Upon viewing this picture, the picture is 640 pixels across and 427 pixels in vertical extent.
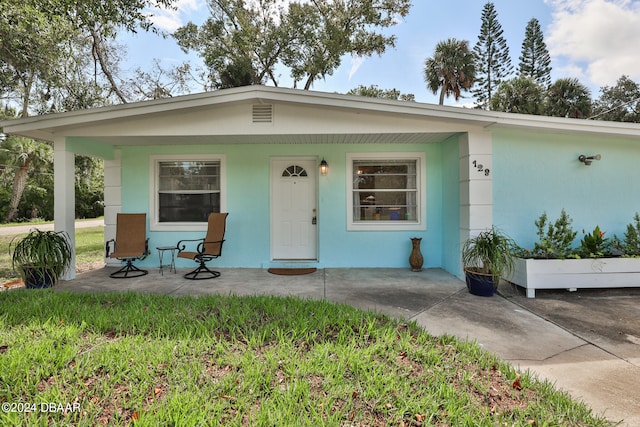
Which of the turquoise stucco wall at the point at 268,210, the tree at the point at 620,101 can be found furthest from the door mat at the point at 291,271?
the tree at the point at 620,101

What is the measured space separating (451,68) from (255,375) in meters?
13.6

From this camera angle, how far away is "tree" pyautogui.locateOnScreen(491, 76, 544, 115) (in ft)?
37.1

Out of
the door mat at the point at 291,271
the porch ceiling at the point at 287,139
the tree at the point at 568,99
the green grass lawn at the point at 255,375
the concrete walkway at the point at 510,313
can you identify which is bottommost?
the concrete walkway at the point at 510,313

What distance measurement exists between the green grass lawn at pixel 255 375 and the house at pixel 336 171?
2778 mm

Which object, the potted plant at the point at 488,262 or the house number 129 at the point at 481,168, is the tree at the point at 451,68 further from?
the potted plant at the point at 488,262

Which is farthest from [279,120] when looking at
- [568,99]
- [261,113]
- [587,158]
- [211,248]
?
[568,99]

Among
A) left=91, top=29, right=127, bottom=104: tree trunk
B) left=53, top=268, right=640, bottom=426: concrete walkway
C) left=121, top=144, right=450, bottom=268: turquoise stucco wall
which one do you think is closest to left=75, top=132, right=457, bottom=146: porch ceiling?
left=121, top=144, right=450, bottom=268: turquoise stucco wall

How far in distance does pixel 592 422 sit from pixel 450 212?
3863mm

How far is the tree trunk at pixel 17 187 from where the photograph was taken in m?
16.4

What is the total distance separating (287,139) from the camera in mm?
5418

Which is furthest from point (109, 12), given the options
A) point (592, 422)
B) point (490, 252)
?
point (592, 422)

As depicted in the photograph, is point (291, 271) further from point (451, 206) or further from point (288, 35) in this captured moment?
point (288, 35)

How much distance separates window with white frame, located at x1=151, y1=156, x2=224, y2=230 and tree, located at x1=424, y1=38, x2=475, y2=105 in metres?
10.6

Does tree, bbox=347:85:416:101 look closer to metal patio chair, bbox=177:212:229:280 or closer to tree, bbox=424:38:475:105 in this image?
tree, bbox=424:38:475:105
